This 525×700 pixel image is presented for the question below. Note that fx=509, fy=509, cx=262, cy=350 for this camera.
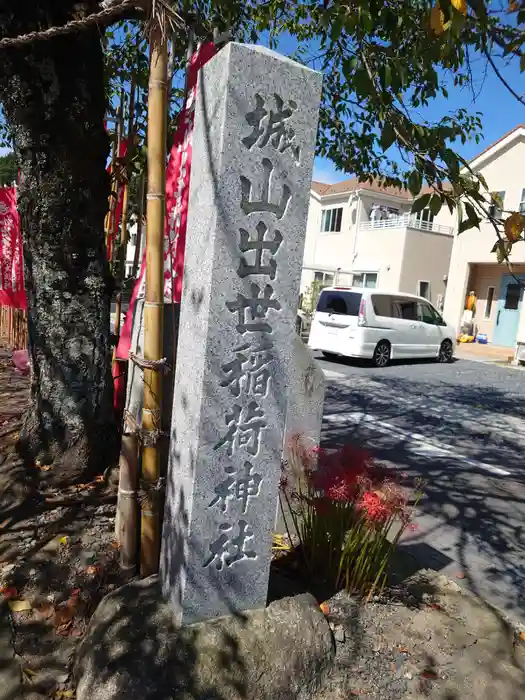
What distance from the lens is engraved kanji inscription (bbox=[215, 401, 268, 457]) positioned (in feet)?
7.04

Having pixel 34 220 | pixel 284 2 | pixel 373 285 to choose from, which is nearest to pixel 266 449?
pixel 34 220

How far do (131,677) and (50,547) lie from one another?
1.30 m

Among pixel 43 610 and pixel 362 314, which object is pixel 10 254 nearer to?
pixel 43 610

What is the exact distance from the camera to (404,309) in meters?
13.6

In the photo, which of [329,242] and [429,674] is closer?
[429,674]

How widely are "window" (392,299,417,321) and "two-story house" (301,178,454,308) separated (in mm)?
6542

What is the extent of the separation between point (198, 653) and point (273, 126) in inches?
84.5

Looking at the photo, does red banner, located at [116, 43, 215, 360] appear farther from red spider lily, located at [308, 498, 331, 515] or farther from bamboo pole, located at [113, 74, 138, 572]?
red spider lily, located at [308, 498, 331, 515]

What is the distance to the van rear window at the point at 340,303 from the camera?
12539mm

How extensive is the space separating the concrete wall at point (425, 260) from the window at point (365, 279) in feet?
5.30

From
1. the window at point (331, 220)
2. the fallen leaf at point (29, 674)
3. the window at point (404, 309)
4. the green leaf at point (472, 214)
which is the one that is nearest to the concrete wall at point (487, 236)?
the window at point (404, 309)

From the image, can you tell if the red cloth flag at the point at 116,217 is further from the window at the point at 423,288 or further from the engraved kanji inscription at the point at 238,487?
the window at the point at 423,288

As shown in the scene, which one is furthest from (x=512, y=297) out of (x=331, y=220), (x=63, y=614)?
(x=63, y=614)

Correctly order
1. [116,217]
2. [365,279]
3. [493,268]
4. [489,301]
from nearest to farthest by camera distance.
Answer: [116,217] < [493,268] < [489,301] < [365,279]
